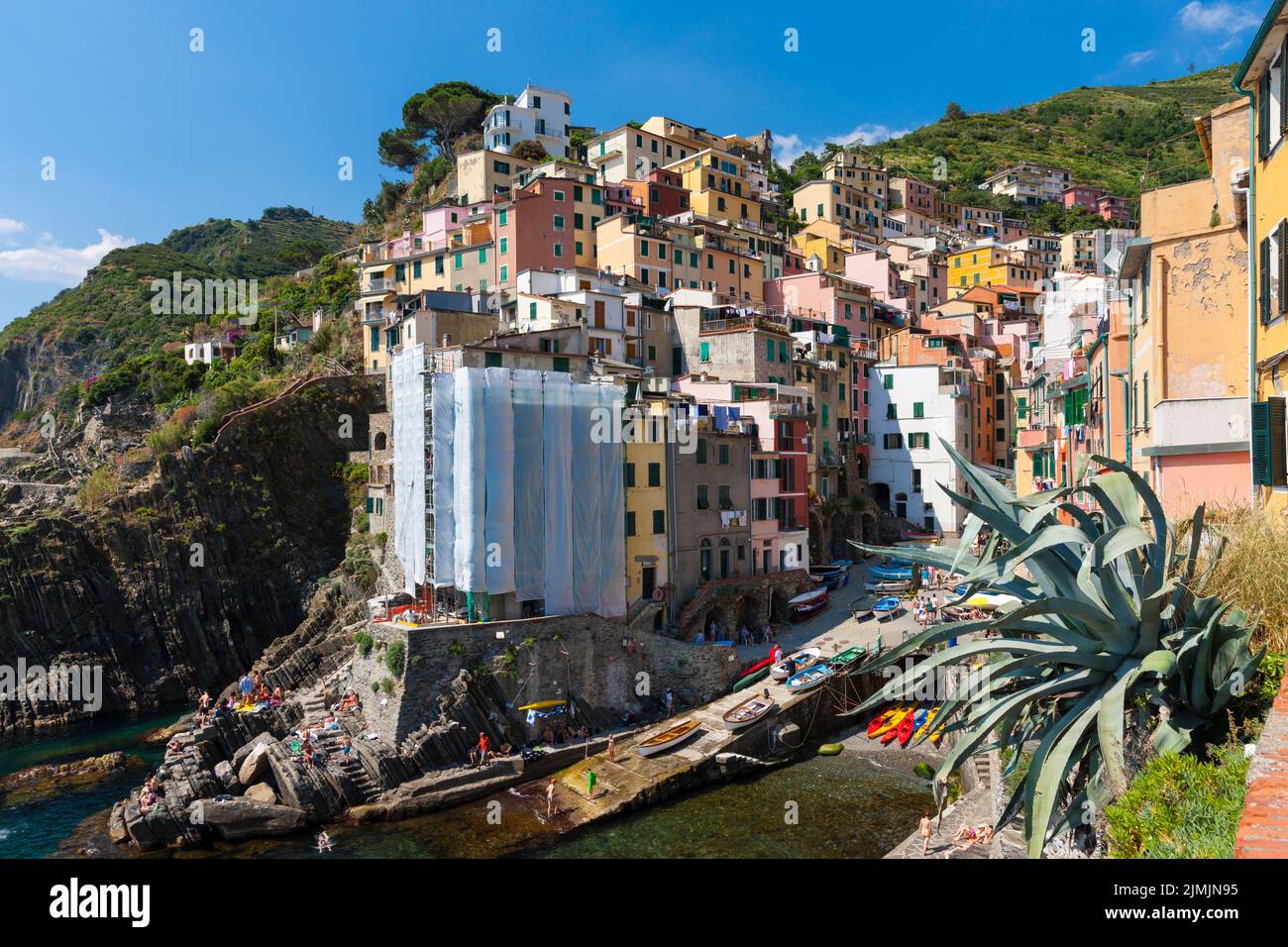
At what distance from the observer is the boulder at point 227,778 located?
91.5 ft

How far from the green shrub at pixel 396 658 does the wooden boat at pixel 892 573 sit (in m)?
26.0

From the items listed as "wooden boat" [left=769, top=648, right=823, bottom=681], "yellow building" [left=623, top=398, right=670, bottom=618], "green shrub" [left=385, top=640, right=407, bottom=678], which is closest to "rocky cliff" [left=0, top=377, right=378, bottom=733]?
"green shrub" [left=385, top=640, right=407, bottom=678]

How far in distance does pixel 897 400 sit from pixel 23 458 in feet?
193

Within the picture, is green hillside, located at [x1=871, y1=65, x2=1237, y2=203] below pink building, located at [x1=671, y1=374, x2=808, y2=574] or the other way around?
the other way around

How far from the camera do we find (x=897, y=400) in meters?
57.0

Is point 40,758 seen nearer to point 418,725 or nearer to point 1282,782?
point 418,725

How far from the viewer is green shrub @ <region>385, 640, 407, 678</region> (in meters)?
28.7

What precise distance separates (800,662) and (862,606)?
25.8 ft

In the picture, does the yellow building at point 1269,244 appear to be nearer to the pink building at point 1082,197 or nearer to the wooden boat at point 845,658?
the wooden boat at point 845,658

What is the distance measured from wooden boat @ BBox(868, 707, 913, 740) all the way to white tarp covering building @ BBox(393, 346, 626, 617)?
34.2ft

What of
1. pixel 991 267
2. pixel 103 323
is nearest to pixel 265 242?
pixel 103 323

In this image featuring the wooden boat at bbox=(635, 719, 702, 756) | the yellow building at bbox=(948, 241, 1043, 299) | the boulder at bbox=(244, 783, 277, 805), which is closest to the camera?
the boulder at bbox=(244, 783, 277, 805)

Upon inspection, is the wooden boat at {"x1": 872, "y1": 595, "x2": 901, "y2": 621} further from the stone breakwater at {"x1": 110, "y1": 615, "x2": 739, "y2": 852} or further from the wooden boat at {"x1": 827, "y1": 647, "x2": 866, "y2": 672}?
the stone breakwater at {"x1": 110, "y1": 615, "x2": 739, "y2": 852}
